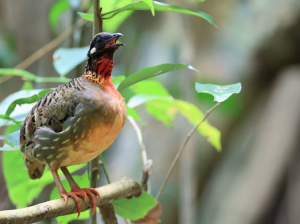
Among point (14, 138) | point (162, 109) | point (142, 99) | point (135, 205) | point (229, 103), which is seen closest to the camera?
point (14, 138)

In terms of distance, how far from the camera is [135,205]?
845 mm

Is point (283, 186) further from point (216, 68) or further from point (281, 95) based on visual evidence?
point (216, 68)

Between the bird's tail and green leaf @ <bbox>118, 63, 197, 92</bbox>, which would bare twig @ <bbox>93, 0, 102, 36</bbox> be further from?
the bird's tail

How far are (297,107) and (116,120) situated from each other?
2115mm

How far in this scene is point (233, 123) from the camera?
2525 millimetres

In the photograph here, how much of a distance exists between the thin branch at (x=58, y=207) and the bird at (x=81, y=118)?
2cm

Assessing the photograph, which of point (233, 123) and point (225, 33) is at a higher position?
point (225, 33)

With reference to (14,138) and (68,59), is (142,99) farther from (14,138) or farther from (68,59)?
(14,138)

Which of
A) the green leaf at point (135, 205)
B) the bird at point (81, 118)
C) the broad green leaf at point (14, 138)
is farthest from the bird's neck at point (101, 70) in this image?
the green leaf at point (135, 205)

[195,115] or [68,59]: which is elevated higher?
[68,59]

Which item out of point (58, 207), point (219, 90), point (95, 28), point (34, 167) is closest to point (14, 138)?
point (34, 167)

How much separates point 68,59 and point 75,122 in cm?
49

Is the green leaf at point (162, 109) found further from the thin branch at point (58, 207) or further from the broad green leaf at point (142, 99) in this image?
the thin branch at point (58, 207)

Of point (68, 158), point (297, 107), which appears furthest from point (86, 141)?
point (297, 107)
